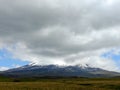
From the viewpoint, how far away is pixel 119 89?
76.8 metres

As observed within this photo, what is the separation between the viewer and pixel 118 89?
77.1 meters

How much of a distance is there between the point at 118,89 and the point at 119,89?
0.43 metres

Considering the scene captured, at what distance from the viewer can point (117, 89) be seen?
77188 mm

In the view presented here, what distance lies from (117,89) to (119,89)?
660 millimetres

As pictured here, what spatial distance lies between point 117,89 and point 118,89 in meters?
0.29
